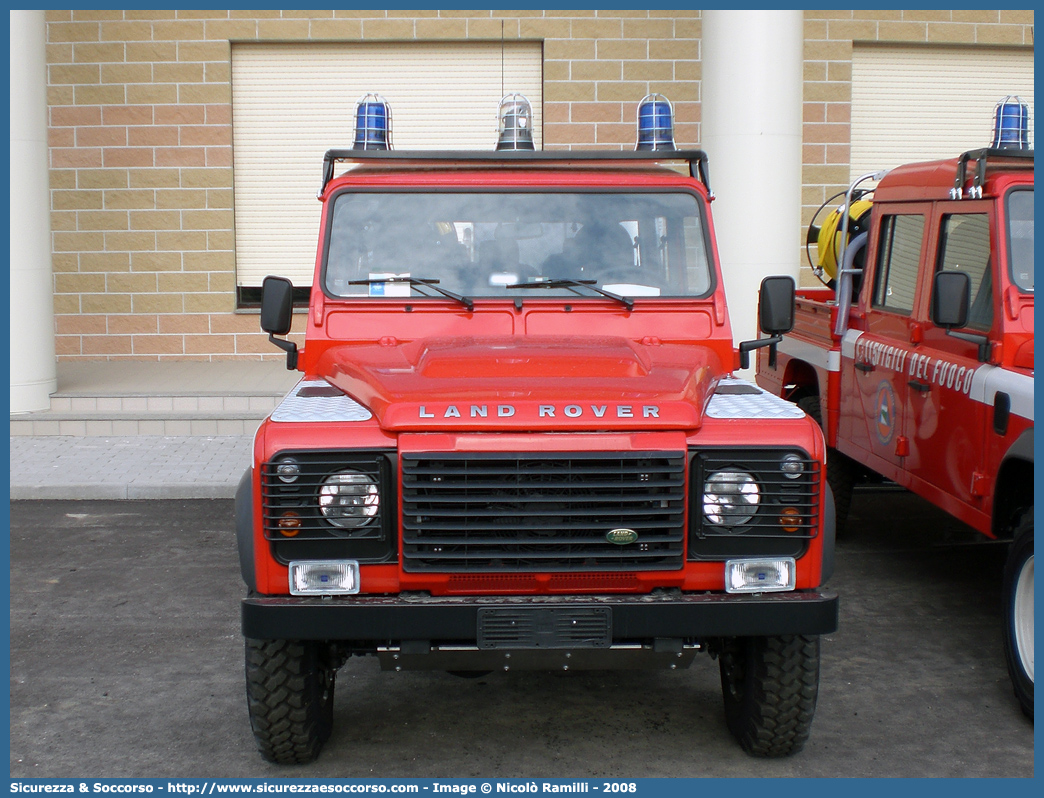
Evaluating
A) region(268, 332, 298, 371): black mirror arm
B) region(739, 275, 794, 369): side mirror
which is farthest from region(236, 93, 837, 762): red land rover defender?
region(268, 332, 298, 371): black mirror arm

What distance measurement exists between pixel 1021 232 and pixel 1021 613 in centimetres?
166

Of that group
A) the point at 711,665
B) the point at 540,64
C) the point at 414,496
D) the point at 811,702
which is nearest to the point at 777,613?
the point at 811,702

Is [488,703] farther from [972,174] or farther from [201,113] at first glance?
[201,113]

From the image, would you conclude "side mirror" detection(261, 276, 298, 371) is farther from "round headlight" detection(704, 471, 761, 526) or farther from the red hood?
"round headlight" detection(704, 471, 761, 526)

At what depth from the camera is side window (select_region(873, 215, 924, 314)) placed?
5.67m

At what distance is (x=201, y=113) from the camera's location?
12.4 metres

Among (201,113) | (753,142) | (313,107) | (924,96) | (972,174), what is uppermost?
(924,96)

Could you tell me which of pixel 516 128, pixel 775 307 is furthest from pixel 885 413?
pixel 516 128

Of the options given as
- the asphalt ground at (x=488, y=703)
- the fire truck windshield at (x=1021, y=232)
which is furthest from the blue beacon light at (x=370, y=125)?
the fire truck windshield at (x=1021, y=232)

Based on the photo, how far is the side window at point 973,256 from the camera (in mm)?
4934

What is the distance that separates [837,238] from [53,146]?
29.3 ft

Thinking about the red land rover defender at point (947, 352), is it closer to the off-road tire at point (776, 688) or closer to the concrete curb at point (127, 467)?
the off-road tire at point (776, 688)

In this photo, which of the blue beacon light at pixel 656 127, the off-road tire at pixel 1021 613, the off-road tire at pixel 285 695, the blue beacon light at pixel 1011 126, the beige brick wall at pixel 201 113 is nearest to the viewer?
the off-road tire at pixel 285 695

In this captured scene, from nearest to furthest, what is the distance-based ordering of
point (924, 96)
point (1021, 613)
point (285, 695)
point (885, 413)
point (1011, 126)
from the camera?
point (285, 695) → point (1021, 613) → point (885, 413) → point (1011, 126) → point (924, 96)
